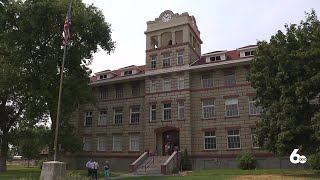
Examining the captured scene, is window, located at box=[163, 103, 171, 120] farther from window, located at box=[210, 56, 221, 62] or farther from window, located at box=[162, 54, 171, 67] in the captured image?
window, located at box=[210, 56, 221, 62]

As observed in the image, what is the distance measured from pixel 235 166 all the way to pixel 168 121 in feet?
28.9

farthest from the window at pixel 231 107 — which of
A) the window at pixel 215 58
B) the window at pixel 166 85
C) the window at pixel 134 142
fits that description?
the window at pixel 134 142

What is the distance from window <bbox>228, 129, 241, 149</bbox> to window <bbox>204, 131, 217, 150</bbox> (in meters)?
1.62

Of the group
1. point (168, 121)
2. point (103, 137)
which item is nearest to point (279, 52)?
point (168, 121)

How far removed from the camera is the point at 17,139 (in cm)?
4781

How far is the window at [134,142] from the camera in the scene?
153 ft

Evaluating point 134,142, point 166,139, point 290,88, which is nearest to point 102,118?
point 134,142

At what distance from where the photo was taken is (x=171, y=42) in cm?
4756

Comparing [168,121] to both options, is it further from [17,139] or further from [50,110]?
[17,139]

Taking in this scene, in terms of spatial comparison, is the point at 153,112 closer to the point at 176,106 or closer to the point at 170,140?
the point at 176,106

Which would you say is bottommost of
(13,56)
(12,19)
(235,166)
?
(235,166)

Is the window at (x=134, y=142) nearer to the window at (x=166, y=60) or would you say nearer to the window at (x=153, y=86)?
the window at (x=153, y=86)

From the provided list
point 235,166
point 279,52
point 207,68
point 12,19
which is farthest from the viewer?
point 207,68

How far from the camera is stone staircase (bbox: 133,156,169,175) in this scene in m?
38.1
